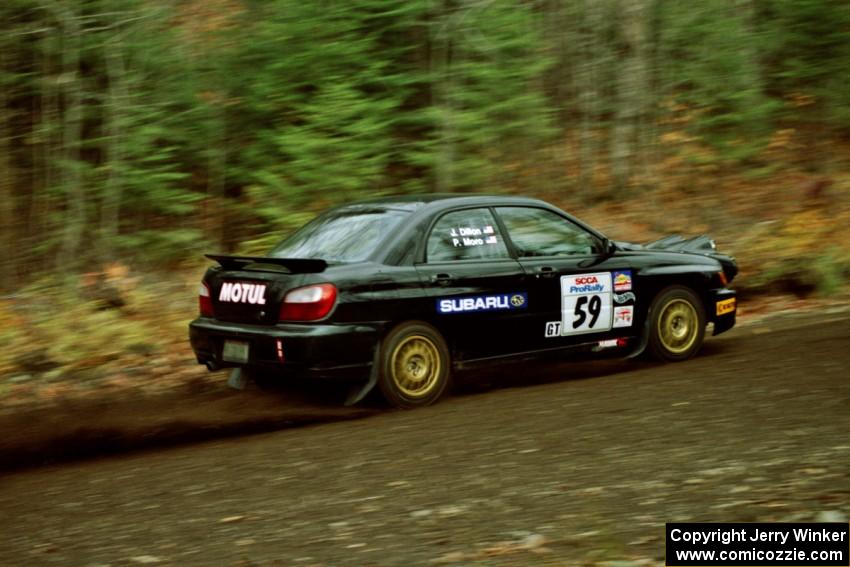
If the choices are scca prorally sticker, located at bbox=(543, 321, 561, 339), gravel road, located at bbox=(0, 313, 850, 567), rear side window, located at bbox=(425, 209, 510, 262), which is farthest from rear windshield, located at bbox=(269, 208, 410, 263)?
scca prorally sticker, located at bbox=(543, 321, 561, 339)

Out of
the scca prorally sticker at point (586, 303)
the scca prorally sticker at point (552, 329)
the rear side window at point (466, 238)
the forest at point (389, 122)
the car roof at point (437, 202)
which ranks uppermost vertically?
the forest at point (389, 122)

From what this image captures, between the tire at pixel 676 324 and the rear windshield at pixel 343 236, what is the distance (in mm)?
2566

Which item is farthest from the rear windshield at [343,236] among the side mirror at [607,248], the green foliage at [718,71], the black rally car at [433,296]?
the green foliage at [718,71]

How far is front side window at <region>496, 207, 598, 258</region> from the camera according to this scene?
336 inches

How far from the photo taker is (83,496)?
19.4ft

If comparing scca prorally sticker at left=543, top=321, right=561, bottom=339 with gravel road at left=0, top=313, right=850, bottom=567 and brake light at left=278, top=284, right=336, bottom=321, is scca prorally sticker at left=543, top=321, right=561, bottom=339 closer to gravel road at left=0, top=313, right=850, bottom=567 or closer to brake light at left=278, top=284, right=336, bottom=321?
gravel road at left=0, top=313, right=850, bottom=567

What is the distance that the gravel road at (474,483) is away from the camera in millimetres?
4680

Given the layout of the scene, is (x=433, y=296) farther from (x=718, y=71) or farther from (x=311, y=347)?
(x=718, y=71)

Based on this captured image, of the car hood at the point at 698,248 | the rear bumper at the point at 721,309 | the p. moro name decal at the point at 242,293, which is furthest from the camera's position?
the car hood at the point at 698,248

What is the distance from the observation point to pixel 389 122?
14062 mm

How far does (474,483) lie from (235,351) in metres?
2.77

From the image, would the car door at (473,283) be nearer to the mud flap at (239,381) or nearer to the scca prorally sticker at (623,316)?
the scca prorally sticker at (623,316)

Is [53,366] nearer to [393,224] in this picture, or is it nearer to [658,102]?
[393,224]

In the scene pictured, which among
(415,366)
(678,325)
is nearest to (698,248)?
(678,325)
